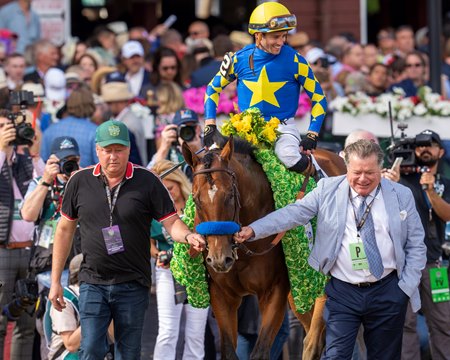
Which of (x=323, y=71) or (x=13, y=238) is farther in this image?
(x=323, y=71)

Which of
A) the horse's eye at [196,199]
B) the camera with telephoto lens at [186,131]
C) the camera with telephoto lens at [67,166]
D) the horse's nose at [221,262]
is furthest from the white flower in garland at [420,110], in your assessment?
the horse's nose at [221,262]

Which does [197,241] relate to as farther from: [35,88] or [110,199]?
[35,88]

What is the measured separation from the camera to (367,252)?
7863mm

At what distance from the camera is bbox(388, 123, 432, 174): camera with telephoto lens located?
1016cm

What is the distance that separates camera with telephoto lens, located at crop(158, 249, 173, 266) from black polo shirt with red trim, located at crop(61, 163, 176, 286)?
122 cm

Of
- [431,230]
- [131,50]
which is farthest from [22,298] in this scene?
[131,50]

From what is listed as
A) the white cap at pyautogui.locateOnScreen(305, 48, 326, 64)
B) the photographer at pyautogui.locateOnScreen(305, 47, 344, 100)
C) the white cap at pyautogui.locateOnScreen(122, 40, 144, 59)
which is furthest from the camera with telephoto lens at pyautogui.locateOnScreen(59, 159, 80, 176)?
the white cap at pyautogui.locateOnScreen(305, 48, 326, 64)

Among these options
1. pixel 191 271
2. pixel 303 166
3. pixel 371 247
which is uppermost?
pixel 303 166

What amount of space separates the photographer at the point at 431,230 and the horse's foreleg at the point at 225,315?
2.13 m

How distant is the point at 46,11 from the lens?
19578mm

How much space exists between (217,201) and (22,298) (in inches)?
97.5

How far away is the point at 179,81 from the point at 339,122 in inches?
98.8

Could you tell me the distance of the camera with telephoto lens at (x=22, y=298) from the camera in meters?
9.63

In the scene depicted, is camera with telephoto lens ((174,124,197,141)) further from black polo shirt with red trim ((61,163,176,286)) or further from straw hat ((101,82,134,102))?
black polo shirt with red trim ((61,163,176,286))
